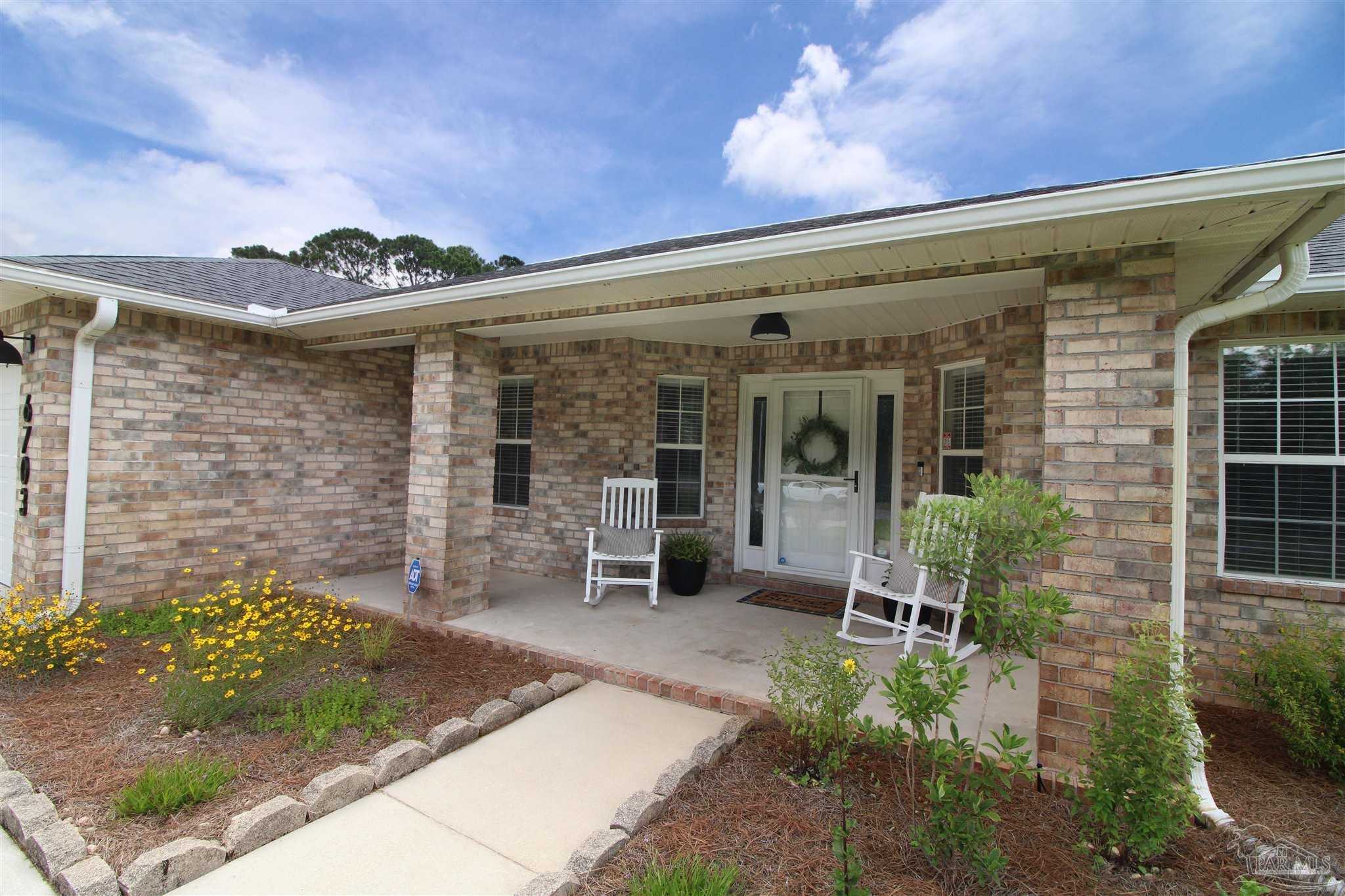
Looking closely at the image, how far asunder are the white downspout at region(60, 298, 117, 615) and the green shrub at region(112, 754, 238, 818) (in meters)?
2.86

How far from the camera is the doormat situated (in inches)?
201

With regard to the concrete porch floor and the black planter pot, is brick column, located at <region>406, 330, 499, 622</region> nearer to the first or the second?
the concrete porch floor

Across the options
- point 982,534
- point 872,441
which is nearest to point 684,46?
point 872,441

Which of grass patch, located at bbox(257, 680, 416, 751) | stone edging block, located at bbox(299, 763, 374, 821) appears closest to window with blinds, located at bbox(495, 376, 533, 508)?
grass patch, located at bbox(257, 680, 416, 751)

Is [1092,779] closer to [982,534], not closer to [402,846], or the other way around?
[982,534]

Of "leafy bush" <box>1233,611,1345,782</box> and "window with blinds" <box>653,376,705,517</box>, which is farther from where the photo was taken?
"window with blinds" <box>653,376,705,517</box>

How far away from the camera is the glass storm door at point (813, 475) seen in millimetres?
5637

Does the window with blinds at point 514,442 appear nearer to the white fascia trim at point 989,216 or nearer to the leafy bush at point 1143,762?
the white fascia trim at point 989,216

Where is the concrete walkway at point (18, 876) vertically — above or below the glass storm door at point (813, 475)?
below

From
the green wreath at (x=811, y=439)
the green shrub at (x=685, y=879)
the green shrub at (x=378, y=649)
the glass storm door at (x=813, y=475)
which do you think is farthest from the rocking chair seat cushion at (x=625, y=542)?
the green shrub at (x=685, y=879)

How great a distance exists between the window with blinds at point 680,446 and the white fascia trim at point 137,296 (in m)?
3.43

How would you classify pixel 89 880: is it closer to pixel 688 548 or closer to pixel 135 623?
pixel 135 623

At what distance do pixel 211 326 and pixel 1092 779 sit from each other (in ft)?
20.7

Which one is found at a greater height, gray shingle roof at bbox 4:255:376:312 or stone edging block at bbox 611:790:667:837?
gray shingle roof at bbox 4:255:376:312
